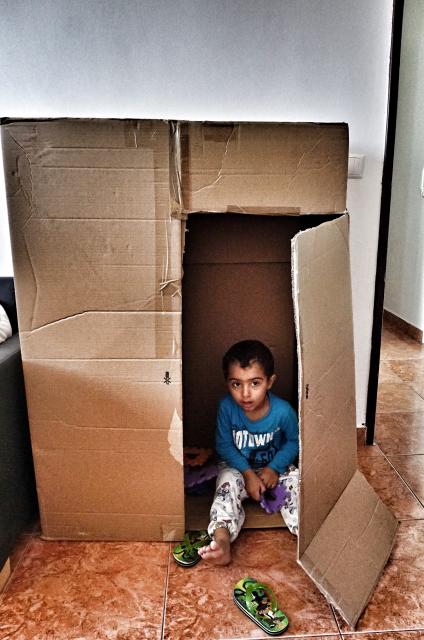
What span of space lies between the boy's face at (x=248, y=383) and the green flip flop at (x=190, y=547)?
14.3 inches

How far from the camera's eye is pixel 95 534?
4.62ft

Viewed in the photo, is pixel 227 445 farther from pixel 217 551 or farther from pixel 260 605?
pixel 260 605

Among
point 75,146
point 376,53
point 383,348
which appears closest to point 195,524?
point 75,146

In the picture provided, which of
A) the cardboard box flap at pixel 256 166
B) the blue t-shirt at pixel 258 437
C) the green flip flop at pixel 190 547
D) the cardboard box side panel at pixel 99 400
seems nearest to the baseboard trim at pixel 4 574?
the cardboard box side panel at pixel 99 400

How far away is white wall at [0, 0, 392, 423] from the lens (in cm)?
154

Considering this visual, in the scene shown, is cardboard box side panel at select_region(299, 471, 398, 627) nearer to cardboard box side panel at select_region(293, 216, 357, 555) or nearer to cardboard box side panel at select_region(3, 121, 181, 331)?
cardboard box side panel at select_region(293, 216, 357, 555)

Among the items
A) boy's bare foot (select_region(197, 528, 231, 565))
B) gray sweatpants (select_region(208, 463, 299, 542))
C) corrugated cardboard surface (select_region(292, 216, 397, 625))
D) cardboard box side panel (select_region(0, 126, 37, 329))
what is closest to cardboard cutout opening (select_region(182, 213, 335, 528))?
gray sweatpants (select_region(208, 463, 299, 542))

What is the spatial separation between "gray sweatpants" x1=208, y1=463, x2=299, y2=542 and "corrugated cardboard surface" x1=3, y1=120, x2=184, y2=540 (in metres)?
0.10

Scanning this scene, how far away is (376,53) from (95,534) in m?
1.57

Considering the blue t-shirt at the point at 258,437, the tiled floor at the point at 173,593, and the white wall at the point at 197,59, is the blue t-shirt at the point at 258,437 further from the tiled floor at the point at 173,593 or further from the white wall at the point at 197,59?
the white wall at the point at 197,59

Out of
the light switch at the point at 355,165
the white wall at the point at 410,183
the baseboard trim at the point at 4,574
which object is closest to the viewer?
the baseboard trim at the point at 4,574

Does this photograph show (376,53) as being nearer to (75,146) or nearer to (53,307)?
(75,146)

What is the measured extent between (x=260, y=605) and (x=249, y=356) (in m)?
Answer: 0.61

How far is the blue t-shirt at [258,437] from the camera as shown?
156cm
